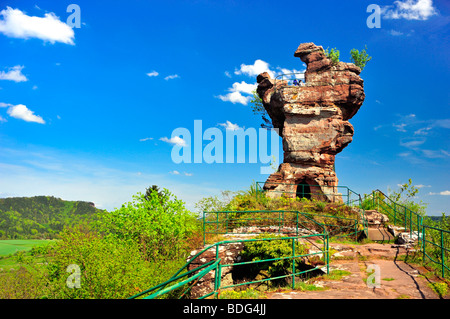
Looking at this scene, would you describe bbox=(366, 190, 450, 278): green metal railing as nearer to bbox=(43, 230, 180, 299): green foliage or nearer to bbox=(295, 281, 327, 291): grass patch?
bbox=(295, 281, 327, 291): grass patch

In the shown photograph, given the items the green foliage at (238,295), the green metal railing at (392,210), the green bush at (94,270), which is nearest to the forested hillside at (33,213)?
the green bush at (94,270)

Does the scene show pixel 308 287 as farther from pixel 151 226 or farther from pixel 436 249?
pixel 151 226

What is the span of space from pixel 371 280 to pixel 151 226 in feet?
32.4

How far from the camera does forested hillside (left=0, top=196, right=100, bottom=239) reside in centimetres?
8500

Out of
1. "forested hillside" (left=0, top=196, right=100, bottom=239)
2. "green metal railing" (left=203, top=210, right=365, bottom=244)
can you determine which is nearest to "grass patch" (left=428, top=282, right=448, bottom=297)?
"green metal railing" (left=203, top=210, right=365, bottom=244)

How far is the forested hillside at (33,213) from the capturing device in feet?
279

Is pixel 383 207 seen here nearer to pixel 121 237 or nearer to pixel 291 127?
pixel 291 127

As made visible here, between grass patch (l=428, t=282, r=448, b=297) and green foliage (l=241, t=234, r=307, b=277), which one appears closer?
grass patch (l=428, t=282, r=448, b=297)

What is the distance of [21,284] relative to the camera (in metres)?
13.5

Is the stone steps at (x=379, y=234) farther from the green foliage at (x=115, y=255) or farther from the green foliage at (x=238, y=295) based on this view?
the green foliage at (x=238, y=295)

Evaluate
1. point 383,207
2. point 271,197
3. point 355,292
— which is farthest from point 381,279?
point 271,197

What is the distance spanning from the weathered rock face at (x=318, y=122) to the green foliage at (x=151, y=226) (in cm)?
811

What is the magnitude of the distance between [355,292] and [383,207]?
12752 mm

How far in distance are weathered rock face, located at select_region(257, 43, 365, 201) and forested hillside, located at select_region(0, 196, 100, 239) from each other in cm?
7653
